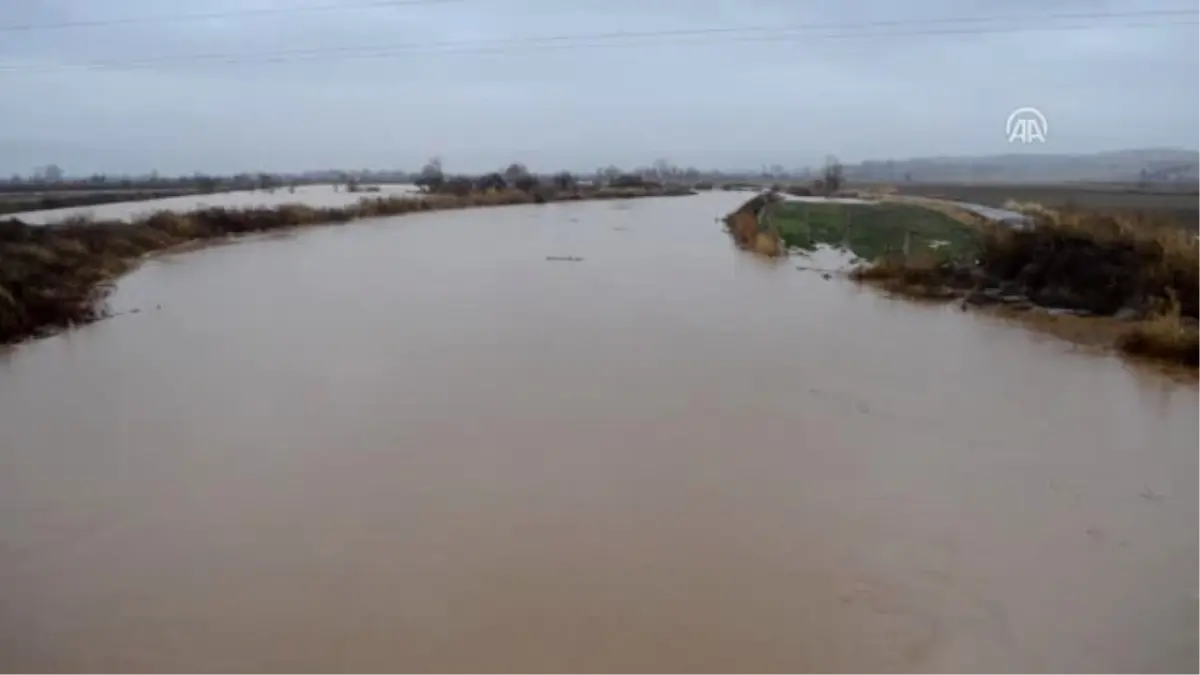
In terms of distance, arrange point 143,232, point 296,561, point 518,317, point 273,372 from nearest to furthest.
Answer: point 296,561 < point 273,372 < point 518,317 < point 143,232

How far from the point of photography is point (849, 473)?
24.7 feet

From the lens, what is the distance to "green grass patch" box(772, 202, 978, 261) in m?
23.1

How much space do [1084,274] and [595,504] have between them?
1103 centimetres

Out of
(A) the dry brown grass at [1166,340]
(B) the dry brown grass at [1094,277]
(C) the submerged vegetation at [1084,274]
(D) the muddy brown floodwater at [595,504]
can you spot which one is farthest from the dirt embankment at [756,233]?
(A) the dry brown grass at [1166,340]

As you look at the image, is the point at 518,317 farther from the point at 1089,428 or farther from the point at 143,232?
the point at 143,232

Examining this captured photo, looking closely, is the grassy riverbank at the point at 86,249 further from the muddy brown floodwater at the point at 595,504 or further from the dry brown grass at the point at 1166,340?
the dry brown grass at the point at 1166,340

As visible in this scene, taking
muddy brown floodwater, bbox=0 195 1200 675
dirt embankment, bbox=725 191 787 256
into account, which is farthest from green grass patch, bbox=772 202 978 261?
muddy brown floodwater, bbox=0 195 1200 675

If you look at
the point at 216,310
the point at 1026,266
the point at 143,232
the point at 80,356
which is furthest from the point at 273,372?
the point at 143,232

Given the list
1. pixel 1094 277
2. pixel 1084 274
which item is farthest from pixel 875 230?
pixel 1094 277

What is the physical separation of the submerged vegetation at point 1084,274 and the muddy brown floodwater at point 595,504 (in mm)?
1189

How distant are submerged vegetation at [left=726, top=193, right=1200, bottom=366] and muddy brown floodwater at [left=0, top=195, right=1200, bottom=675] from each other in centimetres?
119

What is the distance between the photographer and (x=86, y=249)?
2228 cm

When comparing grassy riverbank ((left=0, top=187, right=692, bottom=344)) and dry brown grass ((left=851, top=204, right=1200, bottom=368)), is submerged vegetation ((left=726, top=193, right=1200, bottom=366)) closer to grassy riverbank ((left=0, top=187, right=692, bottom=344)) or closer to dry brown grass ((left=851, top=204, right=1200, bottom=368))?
dry brown grass ((left=851, top=204, right=1200, bottom=368))

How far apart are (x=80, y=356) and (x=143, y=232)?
16.9 meters
